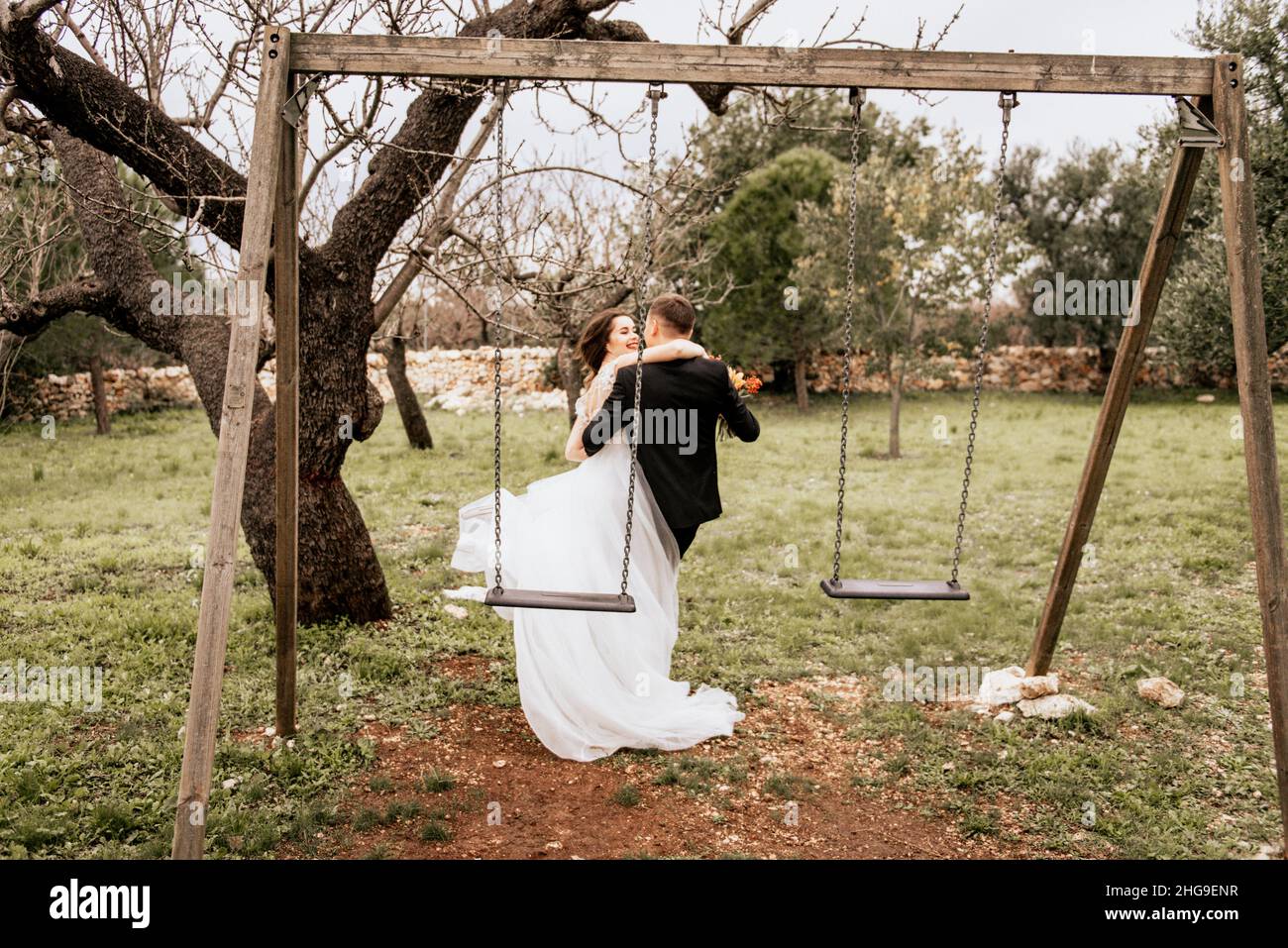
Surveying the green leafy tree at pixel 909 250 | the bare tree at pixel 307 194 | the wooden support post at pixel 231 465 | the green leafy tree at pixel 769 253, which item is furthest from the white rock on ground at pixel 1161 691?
the green leafy tree at pixel 769 253

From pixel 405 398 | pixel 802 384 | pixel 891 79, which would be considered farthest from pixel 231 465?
pixel 802 384

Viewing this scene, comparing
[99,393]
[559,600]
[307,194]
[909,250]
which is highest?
[909,250]

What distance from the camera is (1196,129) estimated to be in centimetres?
417

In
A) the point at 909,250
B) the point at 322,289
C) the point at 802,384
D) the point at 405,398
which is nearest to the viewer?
the point at 322,289

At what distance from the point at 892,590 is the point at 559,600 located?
152cm

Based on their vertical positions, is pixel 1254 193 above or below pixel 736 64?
above

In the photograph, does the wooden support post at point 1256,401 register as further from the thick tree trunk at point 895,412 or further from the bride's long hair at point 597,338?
the thick tree trunk at point 895,412

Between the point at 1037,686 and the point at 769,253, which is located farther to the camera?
the point at 769,253

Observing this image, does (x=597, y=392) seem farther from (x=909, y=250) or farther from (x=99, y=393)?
(x=99, y=393)

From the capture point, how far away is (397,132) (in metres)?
6.07

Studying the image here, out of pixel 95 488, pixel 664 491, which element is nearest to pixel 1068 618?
pixel 664 491

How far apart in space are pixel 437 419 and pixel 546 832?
15.0m

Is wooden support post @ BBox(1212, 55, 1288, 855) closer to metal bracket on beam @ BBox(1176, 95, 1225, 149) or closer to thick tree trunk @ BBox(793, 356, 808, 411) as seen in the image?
metal bracket on beam @ BBox(1176, 95, 1225, 149)

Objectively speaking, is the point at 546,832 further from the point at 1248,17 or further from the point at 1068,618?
the point at 1248,17
